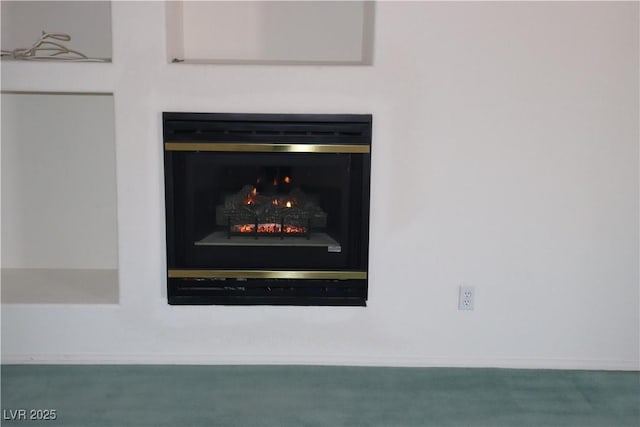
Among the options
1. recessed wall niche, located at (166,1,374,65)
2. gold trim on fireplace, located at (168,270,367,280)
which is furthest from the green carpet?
recessed wall niche, located at (166,1,374,65)

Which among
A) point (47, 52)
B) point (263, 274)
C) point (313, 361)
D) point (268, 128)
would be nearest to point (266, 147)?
point (268, 128)

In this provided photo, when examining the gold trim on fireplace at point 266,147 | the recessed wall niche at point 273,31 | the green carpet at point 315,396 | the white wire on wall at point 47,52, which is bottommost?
the green carpet at point 315,396

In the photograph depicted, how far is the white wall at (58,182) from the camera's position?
2891mm

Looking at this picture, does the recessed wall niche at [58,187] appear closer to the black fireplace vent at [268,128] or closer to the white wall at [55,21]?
the white wall at [55,21]

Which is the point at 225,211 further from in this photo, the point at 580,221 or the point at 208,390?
the point at 580,221

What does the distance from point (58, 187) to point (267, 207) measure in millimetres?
1174

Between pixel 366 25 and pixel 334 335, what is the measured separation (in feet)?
4.26

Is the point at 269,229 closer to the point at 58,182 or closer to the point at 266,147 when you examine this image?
the point at 266,147

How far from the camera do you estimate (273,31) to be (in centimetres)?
280

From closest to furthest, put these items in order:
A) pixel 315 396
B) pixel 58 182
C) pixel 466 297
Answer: pixel 315 396 → pixel 466 297 → pixel 58 182

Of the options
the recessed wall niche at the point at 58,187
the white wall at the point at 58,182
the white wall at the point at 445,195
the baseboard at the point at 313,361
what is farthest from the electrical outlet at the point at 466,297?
the white wall at the point at 58,182

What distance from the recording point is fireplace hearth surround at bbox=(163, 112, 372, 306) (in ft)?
7.60

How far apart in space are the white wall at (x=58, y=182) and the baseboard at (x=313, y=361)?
0.67 meters

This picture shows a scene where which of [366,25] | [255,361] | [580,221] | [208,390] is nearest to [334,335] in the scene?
[255,361]
